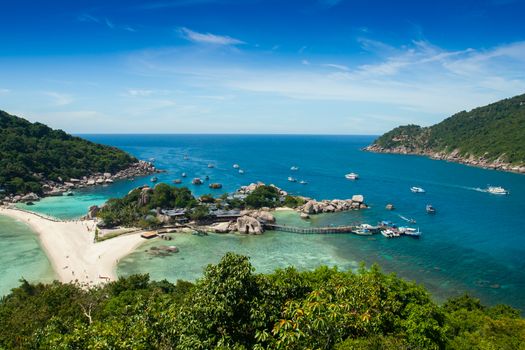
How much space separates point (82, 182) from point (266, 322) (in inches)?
3764

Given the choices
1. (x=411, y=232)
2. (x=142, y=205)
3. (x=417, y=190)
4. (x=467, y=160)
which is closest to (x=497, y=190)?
(x=417, y=190)

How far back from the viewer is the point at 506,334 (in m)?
21.0

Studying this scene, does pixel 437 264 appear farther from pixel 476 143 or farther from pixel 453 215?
pixel 476 143

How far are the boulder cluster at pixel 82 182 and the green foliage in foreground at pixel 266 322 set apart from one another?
63.2 meters

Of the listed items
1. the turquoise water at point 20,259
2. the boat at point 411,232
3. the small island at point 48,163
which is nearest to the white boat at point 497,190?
the boat at point 411,232

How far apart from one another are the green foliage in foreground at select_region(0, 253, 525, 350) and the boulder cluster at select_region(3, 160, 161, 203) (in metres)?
63.2

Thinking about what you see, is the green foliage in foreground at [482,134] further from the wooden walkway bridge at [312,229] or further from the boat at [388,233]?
the wooden walkway bridge at [312,229]

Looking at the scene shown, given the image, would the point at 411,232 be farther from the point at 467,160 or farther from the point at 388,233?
the point at 467,160

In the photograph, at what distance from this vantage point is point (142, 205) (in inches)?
2537

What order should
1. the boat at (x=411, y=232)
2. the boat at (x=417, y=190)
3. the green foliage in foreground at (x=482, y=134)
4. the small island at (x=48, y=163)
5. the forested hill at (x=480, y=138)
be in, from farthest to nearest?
the green foliage in foreground at (x=482, y=134) → the forested hill at (x=480, y=138) → the boat at (x=417, y=190) → the small island at (x=48, y=163) → the boat at (x=411, y=232)

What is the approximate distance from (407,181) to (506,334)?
89574 millimetres

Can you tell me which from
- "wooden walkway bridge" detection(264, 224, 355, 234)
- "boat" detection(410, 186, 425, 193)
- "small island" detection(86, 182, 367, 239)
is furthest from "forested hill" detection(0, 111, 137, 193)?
"boat" detection(410, 186, 425, 193)

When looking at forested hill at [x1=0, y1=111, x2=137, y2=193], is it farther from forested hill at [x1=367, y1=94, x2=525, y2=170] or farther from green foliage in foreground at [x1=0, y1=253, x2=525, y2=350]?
forested hill at [x1=367, y1=94, x2=525, y2=170]

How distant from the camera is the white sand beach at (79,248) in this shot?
133 feet
